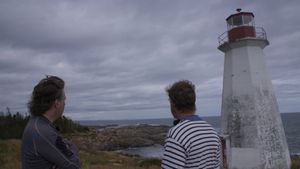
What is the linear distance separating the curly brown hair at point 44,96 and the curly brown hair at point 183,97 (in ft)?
2.53

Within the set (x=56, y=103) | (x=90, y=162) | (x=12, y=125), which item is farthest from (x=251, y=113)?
(x=12, y=125)

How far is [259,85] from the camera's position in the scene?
13.4m

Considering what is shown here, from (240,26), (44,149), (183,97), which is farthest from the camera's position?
(240,26)

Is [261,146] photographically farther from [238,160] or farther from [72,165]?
[72,165]

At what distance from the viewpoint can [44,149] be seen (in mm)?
2201

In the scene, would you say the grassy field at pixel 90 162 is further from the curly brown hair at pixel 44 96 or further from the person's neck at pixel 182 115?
the person's neck at pixel 182 115

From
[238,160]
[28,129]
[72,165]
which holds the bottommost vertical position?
[238,160]

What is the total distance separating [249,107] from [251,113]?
0.23 m

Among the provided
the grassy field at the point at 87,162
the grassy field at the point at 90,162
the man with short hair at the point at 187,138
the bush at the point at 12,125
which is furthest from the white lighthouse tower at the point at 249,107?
the man with short hair at the point at 187,138

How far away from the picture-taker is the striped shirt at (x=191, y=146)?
2266mm

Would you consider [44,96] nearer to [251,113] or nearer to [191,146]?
[191,146]

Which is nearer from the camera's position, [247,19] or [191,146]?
[191,146]

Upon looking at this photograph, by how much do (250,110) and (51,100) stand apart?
1158 centimetres

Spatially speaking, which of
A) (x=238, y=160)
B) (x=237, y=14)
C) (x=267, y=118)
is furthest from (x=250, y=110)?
(x=237, y=14)
